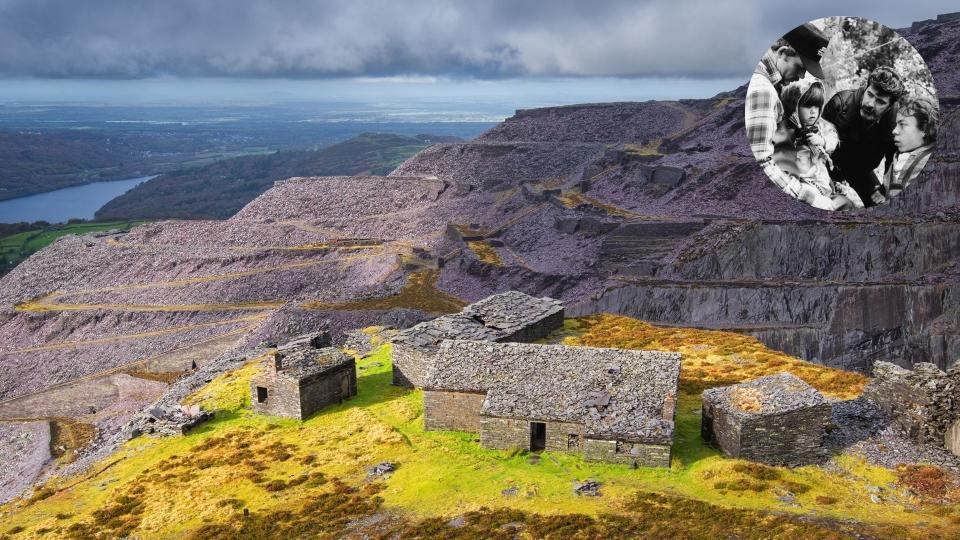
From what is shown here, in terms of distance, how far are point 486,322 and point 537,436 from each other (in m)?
15.1

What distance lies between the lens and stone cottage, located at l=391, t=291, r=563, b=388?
43.1 meters

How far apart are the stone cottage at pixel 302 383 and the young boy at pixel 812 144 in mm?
29569

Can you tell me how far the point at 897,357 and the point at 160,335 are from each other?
82.4 meters

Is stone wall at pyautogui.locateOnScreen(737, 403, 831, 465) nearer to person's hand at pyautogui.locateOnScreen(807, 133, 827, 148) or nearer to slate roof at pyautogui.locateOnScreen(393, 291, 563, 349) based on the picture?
person's hand at pyautogui.locateOnScreen(807, 133, 827, 148)

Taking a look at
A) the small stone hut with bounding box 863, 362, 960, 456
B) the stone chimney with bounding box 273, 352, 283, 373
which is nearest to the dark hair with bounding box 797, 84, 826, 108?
the small stone hut with bounding box 863, 362, 960, 456

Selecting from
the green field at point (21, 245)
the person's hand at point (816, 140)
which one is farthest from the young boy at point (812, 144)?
the green field at point (21, 245)

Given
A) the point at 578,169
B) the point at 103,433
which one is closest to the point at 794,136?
the point at 103,433

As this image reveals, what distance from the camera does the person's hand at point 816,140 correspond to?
1689cm

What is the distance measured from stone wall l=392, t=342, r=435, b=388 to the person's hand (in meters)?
28.2

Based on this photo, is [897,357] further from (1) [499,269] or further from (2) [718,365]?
(1) [499,269]

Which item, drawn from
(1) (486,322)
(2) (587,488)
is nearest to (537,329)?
(1) (486,322)

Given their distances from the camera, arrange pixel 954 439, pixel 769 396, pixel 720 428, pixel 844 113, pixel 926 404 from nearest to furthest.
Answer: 1. pixel 844 113
2. pixel 954 439
3. pixel 926 404
4. pixel 769 396
5. pixel 720 428

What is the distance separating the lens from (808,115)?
664 inches

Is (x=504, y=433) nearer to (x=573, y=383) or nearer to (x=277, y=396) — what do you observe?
(x=573, y=383)
